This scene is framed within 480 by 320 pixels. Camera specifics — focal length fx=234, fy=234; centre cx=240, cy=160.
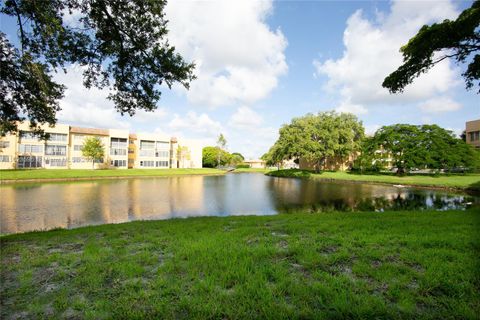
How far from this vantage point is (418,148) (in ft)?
133

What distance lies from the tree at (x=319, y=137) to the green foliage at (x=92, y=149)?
41017mm

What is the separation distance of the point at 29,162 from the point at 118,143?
18.3 meters

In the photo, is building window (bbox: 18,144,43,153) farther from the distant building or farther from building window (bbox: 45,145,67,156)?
the distant building

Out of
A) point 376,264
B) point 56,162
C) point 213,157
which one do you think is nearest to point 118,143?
point 56,162

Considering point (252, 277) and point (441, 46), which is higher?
point (441, 46)

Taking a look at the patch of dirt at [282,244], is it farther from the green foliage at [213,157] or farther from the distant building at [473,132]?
the green foliage at [213,157]

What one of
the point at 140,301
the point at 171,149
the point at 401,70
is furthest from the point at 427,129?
the point at 171,149

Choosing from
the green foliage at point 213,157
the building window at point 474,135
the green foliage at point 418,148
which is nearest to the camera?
the green foliage at point 418,148

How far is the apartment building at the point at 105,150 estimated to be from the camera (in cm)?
4907

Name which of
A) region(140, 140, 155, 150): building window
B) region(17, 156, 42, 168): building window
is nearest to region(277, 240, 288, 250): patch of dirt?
region(17, 156, 42, 168): building window

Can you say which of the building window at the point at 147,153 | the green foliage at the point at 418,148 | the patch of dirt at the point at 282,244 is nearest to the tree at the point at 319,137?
the green foliage at the point at 418,148

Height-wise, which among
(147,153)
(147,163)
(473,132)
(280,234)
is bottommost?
(280,234)

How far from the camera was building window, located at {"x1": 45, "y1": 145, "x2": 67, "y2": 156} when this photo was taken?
52359 millimetres

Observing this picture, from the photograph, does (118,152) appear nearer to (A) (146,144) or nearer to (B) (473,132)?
(A) (146,144)
